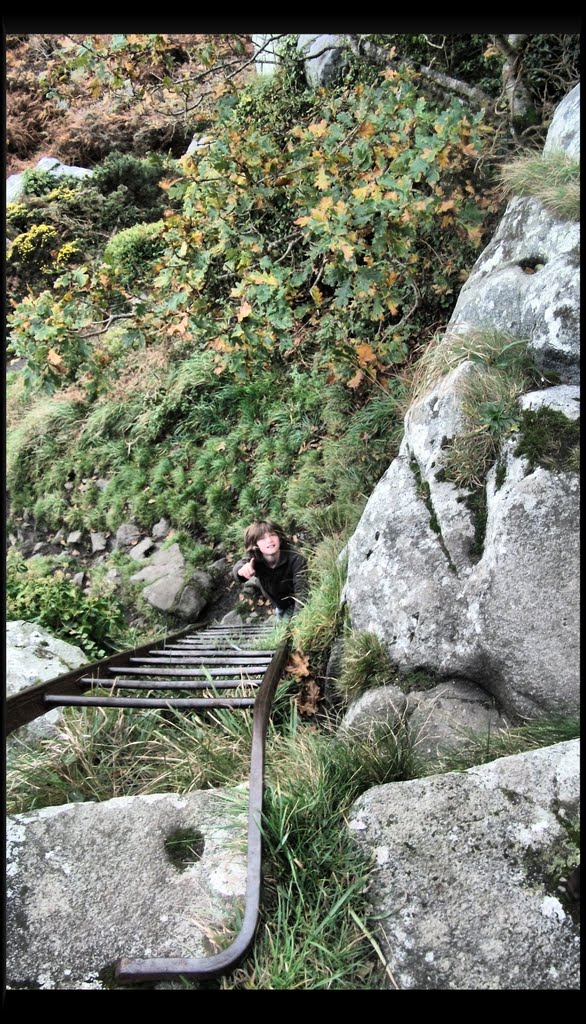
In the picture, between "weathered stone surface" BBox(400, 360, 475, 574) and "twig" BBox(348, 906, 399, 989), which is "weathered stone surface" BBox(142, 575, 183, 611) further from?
"twig" BBox(348, 906, 399, 989)

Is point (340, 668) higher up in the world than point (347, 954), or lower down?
lower down

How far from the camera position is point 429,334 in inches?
259

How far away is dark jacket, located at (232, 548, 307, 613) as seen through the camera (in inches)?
237

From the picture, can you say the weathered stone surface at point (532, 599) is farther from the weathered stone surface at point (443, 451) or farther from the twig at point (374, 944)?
the twig at point (374, 944)

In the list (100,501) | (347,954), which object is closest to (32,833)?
(347,954)

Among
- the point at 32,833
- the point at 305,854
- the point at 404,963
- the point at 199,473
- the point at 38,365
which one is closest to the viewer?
the point at 404,963

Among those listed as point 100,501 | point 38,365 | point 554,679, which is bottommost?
point 100,501

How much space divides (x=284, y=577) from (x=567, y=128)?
4.41 m

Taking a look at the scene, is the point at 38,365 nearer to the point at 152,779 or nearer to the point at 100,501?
the point at 152,779

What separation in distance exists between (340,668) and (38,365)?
3.16m

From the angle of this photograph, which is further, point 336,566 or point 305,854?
point 336,566

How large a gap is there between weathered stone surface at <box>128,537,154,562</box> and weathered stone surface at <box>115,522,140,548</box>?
0.15 metres

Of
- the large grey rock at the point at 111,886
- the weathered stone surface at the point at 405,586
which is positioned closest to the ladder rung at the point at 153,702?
the large grey rock at the point at 111,886

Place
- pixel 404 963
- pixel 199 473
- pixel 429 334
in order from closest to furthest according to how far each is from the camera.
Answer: pixel 404 963 → pixel 429 334 → pixel 199 473
